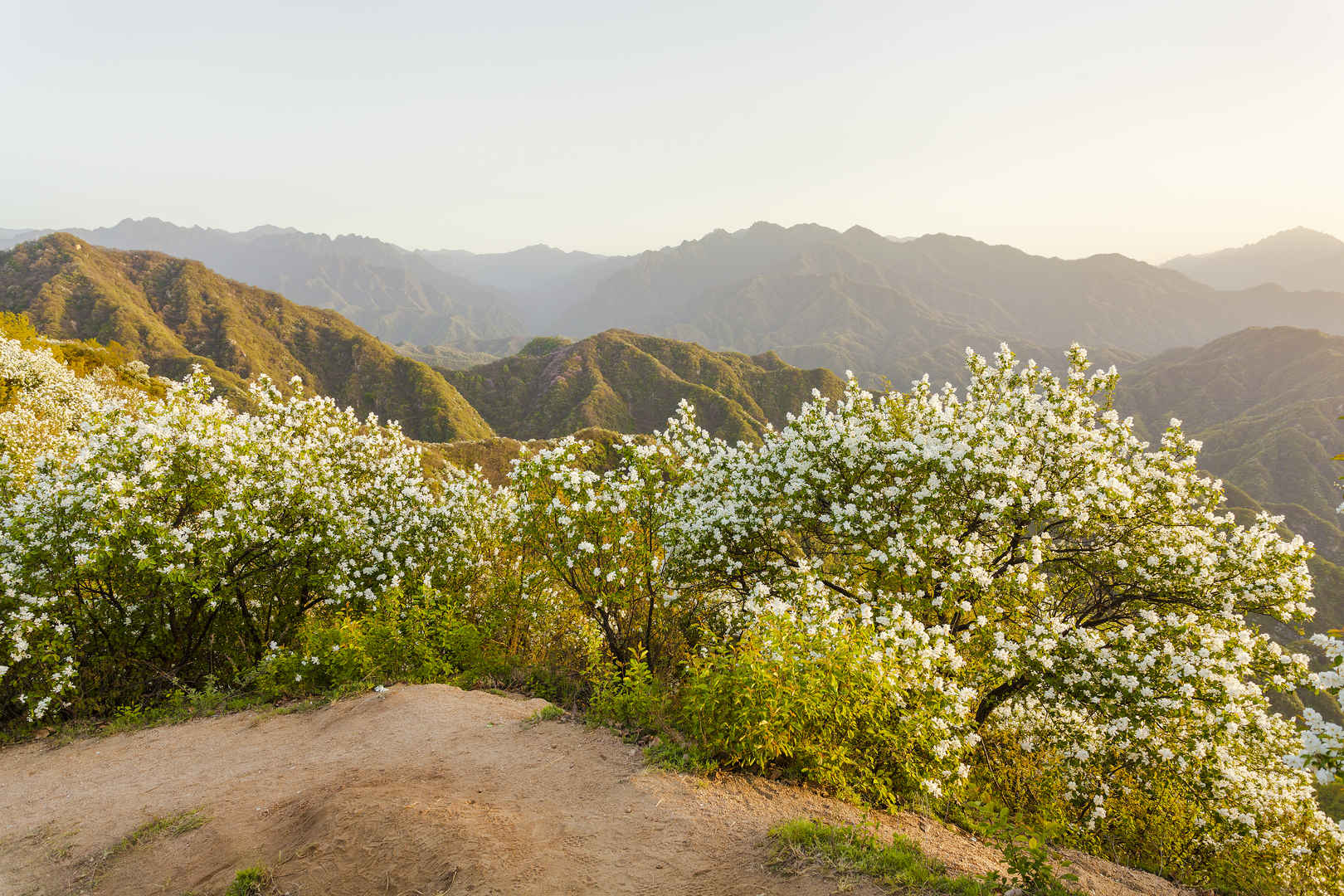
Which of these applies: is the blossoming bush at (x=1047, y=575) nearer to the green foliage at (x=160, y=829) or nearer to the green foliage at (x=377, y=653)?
the green foliage at (x=377, y=653)

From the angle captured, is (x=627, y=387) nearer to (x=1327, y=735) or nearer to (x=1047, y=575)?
(x=1047, y=575)

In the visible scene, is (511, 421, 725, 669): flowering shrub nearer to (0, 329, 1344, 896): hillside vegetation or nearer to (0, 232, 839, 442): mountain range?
(0, 329, 1344, 896): hillside vegetation

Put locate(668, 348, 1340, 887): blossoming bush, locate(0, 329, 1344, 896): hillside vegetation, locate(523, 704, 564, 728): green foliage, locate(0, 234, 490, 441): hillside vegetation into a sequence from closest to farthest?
locate(668, 348, 1340, 887): blossoming bush → locate(523, 704, 564, 728): green foliage → locate(0, 329, 1344, 896): hillside vegetation → locate(0, 234, 490, 441): hillside vegetation

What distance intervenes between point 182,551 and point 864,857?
1337 cm

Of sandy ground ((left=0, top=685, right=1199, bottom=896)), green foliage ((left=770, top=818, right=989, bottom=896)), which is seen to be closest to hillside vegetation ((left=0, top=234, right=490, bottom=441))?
sandy ground ((left=0, top=685, right=1199, bottom=896))

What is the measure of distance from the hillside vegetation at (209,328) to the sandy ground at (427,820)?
113 m

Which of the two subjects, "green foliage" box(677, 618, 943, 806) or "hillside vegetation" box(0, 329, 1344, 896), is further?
"hillside vegetation" box(0, 329, 1344, 896)

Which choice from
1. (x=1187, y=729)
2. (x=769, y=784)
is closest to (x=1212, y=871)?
(x=1187, y=729)

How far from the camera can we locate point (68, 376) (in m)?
34.3

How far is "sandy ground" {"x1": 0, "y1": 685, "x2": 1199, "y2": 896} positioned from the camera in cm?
627

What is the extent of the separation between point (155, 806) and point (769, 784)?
346 inches

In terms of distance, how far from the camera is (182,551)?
11.8m

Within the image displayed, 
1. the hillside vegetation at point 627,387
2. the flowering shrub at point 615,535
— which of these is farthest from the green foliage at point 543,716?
the hillside vegetation at point 627,387

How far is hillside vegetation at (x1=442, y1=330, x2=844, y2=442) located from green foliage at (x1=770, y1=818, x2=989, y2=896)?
117666 mm
